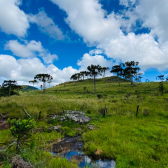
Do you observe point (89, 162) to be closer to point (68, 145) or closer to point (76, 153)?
point (76, 153)

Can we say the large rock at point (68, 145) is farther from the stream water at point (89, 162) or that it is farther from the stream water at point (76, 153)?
the stream water at point (89, 162)

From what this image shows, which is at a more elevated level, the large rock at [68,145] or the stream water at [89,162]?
the large rock at [68,145]

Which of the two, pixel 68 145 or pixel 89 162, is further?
pixel 68 145

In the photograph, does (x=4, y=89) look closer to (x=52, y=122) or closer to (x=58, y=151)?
(x=52, y=122)

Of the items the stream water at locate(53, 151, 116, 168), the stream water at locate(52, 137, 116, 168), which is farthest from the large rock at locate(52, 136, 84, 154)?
the stream water at locate(53, 151, 116, 168)

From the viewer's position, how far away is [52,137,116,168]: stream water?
4.88m

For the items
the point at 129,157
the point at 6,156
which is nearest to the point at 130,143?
the point at 129,157

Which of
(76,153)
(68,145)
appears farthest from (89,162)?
(68,145)

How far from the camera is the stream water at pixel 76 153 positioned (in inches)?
192

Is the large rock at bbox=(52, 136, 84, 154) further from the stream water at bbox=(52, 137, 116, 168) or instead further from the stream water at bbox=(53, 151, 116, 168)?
the stream water at bbox=(53, 151, 116, 168)

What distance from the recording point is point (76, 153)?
5.72 meters

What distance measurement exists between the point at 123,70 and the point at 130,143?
57357 millimetres

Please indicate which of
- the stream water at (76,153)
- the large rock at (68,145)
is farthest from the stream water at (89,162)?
the large rock at (68,145)

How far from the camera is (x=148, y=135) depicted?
7188mm
